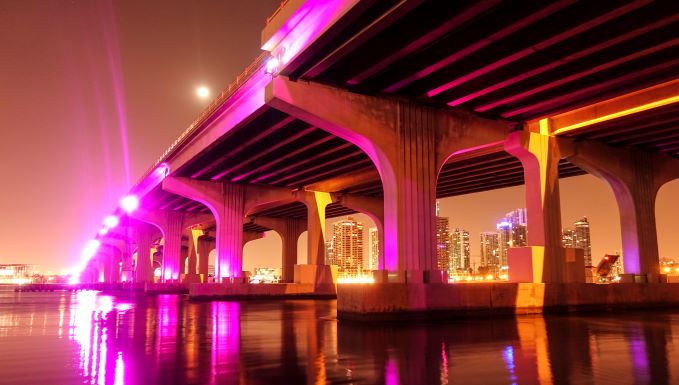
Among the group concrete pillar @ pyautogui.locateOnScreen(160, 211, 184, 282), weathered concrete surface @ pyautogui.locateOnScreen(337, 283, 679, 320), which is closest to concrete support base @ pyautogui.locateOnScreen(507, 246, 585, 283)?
weathered concrete surface @ pyautogui.locateOnScreen(337, 283, 679, 320)

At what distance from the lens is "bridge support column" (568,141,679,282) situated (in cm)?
3059

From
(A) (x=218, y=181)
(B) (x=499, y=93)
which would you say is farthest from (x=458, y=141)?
(A) (x=218, y=181)

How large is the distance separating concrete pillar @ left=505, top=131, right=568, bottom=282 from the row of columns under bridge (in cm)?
5

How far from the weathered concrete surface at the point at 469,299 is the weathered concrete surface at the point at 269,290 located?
24473mm

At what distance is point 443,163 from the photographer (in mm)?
24109

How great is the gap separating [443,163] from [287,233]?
4430 centimetres

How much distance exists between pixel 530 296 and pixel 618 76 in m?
9.80

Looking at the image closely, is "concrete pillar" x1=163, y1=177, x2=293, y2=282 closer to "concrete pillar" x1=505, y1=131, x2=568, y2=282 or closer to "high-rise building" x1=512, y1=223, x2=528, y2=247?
"concrete pillar" x1=505, y1=131, x2=568, y2=282

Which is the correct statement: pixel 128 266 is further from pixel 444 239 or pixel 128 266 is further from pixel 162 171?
pixel 444 239

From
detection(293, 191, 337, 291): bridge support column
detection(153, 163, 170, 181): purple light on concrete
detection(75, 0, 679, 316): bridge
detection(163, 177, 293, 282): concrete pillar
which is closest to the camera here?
detection(75, 0, 679, 316): bridge

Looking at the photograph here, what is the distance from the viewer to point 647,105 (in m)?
23.3

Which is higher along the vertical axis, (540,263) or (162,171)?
(162,171)

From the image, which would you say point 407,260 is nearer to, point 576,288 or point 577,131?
point 576,288

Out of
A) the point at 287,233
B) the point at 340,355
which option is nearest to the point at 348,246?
the point at 287,233
